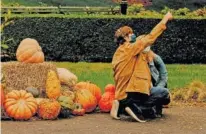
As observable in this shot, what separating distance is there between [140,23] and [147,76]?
37.4 ft

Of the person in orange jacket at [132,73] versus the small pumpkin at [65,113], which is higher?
the person in orange jacket at [132,73]

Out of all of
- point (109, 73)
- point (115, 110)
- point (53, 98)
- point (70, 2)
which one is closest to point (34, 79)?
point (53, 98)

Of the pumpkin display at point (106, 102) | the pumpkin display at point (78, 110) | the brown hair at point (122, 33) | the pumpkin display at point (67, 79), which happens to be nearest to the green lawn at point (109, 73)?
the pumpkin display at point (67, 79)

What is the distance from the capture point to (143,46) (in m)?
10.4

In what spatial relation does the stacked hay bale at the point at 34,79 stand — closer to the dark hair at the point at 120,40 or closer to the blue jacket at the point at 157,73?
the dark hair at the point at 120,40

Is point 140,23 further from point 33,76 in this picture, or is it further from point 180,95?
point 33,76

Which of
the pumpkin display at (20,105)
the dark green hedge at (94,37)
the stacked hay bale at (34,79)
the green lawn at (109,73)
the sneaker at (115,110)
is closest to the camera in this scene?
the pumpkin display at (20,105)

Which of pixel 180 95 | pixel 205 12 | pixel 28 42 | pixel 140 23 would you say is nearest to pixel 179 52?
pixel 140 23

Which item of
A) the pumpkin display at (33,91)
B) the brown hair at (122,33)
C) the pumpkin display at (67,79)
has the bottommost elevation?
the pumpkin display at (33,91)

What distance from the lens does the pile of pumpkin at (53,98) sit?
1048cm

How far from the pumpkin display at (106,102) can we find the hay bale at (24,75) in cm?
89

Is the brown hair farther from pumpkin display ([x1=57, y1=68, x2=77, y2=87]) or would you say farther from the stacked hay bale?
pumpkin display ([x1=57, y1=68, x2=77, y2=87])

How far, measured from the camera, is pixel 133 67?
10.7 meters

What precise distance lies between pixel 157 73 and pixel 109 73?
684 cm
